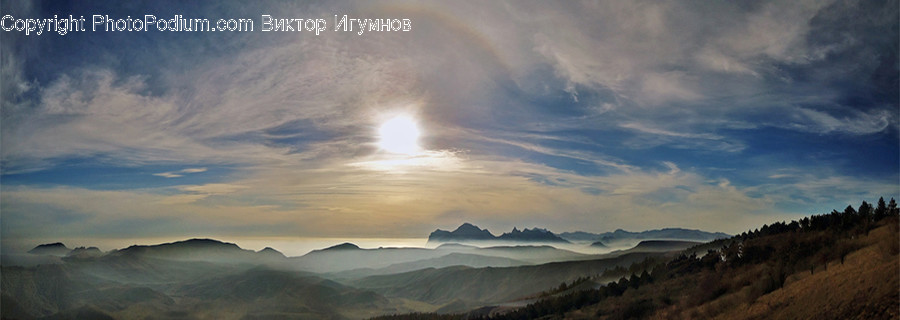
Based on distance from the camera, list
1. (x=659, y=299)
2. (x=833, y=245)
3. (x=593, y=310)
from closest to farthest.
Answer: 1. (x=833, y=245)
2. (x=659, y=299)
3. (x=593, y=310)

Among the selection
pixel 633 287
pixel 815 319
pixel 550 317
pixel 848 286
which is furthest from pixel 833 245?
pixel 550 317

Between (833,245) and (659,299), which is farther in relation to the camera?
(659,299)

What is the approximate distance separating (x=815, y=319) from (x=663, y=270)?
3838 cm

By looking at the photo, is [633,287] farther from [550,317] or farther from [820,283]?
[820,283]

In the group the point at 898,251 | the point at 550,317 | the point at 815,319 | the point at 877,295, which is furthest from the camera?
the point at 550,317

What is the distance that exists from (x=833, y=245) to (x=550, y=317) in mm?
25910

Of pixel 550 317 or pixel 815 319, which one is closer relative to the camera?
pixel 815 319

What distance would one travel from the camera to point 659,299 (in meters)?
41.6

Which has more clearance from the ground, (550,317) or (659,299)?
(659,299)

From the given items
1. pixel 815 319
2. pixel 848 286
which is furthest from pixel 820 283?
pixel 815 319

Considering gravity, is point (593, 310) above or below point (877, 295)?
below

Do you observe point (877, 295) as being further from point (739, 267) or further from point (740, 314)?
point (739, 267)

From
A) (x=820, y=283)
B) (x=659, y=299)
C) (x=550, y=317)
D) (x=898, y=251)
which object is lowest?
(x=550, y=317)

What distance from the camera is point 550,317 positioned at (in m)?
51.5
